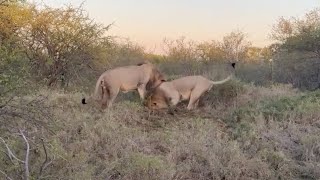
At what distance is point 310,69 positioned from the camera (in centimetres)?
2709

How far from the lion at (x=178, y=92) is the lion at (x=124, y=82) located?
0.31 metres

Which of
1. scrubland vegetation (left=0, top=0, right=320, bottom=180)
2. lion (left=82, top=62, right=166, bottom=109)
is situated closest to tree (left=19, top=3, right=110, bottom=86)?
scrubland vegetation (left=0, top=0, right=320, bottom=180)

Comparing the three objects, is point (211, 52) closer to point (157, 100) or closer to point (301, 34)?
point (301, 34)

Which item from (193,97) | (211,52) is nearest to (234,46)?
(211,52)

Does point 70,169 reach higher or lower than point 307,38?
lower

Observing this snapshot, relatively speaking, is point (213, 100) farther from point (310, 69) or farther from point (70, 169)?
point (310, 69)

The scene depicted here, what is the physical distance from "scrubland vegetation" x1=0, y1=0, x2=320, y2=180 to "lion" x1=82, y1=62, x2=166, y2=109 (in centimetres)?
33

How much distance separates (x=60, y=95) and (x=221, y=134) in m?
4.14

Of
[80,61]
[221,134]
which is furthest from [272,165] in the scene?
[80,61]

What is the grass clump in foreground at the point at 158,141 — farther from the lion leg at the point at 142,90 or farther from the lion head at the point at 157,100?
the lion leg at the point at 142,90

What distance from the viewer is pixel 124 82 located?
11.1 m

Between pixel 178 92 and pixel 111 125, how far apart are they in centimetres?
326

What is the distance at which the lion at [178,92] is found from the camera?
11.3 metres

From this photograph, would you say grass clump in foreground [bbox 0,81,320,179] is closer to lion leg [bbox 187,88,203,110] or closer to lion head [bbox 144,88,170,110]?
lion head [bbox 144,88,170,110]
